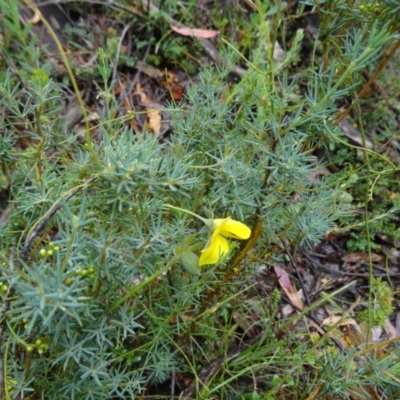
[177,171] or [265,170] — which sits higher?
[177,171]

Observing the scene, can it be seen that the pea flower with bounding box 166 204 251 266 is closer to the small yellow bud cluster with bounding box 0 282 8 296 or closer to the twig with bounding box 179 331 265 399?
the small yellow bud cluster with bounding box 0 282 8 296

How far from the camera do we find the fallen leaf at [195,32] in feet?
8.98

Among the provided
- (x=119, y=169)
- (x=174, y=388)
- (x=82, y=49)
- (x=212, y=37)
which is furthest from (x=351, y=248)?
(x=82, y=49)

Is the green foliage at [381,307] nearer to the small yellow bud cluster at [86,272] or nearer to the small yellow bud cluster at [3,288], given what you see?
the small yellow bud cluster at [86,272]

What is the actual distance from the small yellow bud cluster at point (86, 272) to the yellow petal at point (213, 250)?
0.85 ft

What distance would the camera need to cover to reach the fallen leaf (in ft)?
8.98

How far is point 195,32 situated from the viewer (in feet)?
9.01

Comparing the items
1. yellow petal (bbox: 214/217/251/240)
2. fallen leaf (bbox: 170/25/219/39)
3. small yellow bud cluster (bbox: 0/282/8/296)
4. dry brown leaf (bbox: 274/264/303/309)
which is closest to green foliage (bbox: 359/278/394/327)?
dry brown leaf (bbox: 274/264/303/309)

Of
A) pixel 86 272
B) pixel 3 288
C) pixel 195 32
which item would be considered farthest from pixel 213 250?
pixel 195 32

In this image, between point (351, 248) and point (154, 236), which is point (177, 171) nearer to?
point (154, 236)

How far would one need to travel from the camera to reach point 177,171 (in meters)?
1.10

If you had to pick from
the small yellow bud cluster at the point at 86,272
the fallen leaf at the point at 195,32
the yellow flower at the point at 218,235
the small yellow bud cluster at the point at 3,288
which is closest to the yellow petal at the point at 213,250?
the yellow flower at the point at 218,235

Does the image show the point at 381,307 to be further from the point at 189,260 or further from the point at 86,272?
the point at 86,272

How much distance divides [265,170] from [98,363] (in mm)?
680
